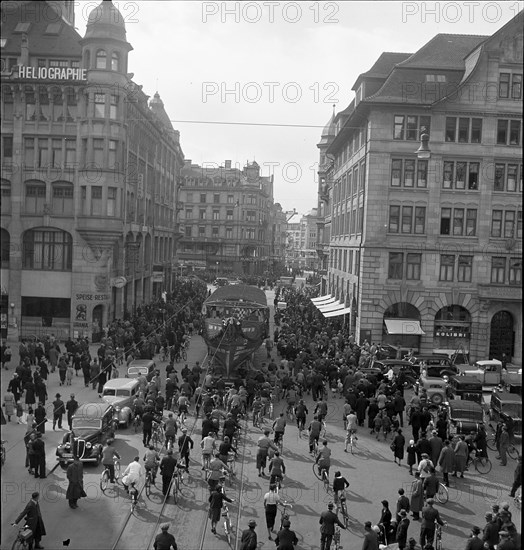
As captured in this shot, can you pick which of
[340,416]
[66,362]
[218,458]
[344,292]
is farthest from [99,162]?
[218,458]

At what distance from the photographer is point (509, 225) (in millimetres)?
41094

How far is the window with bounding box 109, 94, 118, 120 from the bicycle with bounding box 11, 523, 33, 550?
33357mm

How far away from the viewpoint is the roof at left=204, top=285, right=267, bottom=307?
3957cm

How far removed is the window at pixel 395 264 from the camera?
41812 millimetres

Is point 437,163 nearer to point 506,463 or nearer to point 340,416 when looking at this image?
point 340,416

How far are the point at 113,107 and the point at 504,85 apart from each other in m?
25.2

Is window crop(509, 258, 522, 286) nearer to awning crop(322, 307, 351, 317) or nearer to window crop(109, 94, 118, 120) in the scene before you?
awning crop(322, 307, 351, 317)

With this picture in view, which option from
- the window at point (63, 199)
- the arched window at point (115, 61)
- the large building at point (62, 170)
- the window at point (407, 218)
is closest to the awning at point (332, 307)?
the window at point (407, 218)

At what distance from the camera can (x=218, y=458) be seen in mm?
18016

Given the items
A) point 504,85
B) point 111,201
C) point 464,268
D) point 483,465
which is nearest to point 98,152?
point 111,201

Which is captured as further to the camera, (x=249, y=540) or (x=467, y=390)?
(x=467, y=390)

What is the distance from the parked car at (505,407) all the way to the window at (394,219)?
17.1m

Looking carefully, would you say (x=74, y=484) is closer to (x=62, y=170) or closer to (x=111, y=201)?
(x=111, y=201)

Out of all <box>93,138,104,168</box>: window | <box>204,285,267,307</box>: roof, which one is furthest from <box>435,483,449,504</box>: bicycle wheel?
<box>93,138,104,168</box>: window
